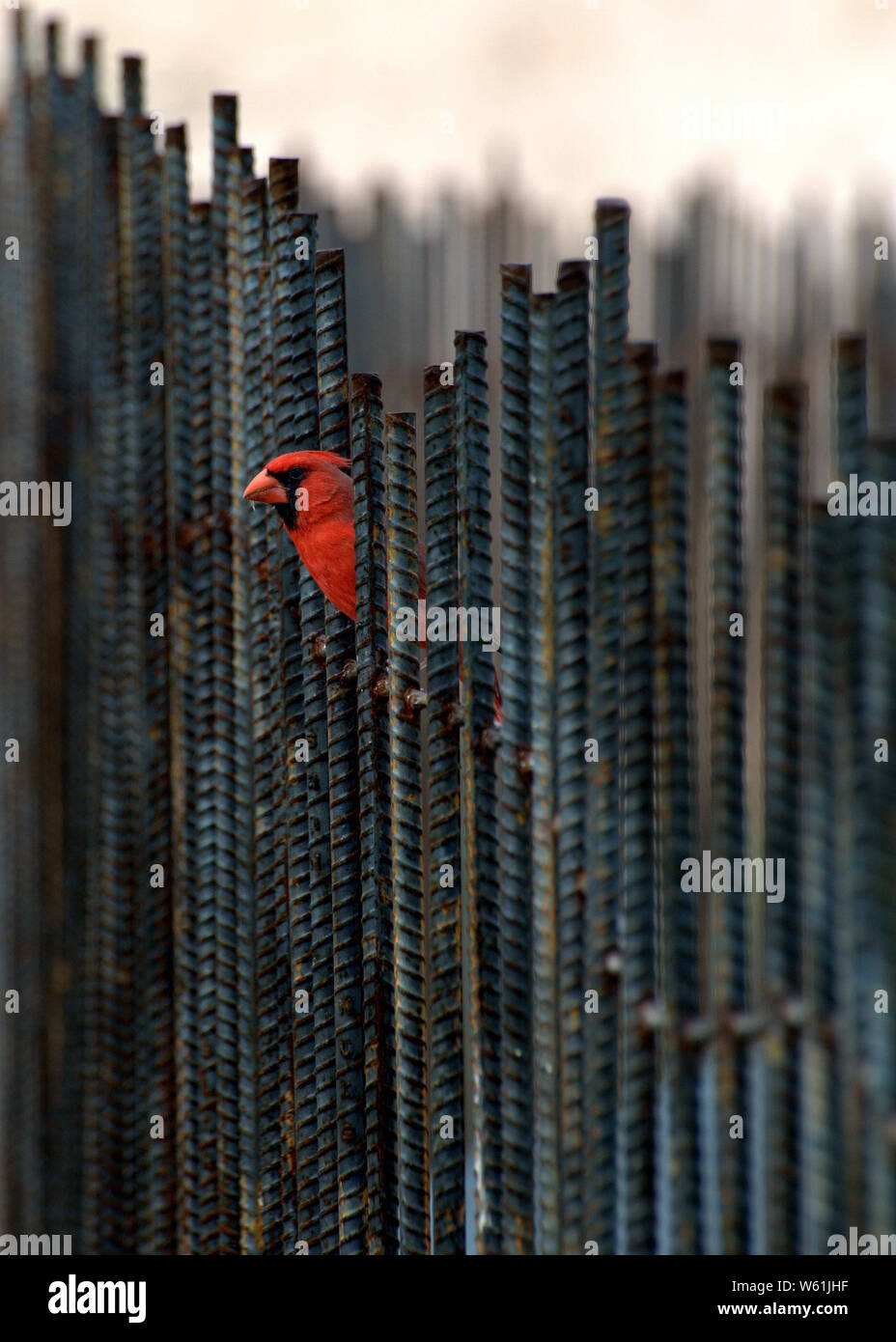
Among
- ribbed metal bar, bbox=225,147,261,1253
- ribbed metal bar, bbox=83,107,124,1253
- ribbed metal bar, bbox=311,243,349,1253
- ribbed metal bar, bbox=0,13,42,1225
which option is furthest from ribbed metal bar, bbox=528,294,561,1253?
ribbed metal bar, bbox=0,13,42,1225

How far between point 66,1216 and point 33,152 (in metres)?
3.03

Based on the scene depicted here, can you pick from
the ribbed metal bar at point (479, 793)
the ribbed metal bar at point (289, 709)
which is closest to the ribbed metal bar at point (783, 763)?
the ribbed metal bar at point (479, 793)

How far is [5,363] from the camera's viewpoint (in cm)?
461

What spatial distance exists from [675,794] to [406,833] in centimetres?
64

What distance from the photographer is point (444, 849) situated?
221 centimetres

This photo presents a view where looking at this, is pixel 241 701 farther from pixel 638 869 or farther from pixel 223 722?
pixel 638 869

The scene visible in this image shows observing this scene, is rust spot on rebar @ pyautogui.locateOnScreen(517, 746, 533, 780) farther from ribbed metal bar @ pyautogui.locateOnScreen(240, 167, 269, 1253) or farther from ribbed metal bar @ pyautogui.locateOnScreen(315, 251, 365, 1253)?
ribbed metal bar @ pyautogui.locateOnScreen(240, 167, 269, 1253)

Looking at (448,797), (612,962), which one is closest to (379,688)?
(448,797)

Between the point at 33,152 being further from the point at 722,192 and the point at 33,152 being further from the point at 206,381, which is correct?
the point at 722,192

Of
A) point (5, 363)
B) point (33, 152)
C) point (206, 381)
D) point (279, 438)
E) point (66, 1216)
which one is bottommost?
point (66, 1216)

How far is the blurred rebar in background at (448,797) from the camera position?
64.0 inches

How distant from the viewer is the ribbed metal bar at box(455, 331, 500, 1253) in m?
2.09

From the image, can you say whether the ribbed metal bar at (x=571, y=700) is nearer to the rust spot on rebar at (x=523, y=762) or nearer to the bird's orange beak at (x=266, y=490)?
the rust spot on rebar at (x=523, y=762)

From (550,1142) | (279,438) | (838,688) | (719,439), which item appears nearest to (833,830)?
(838,688)
